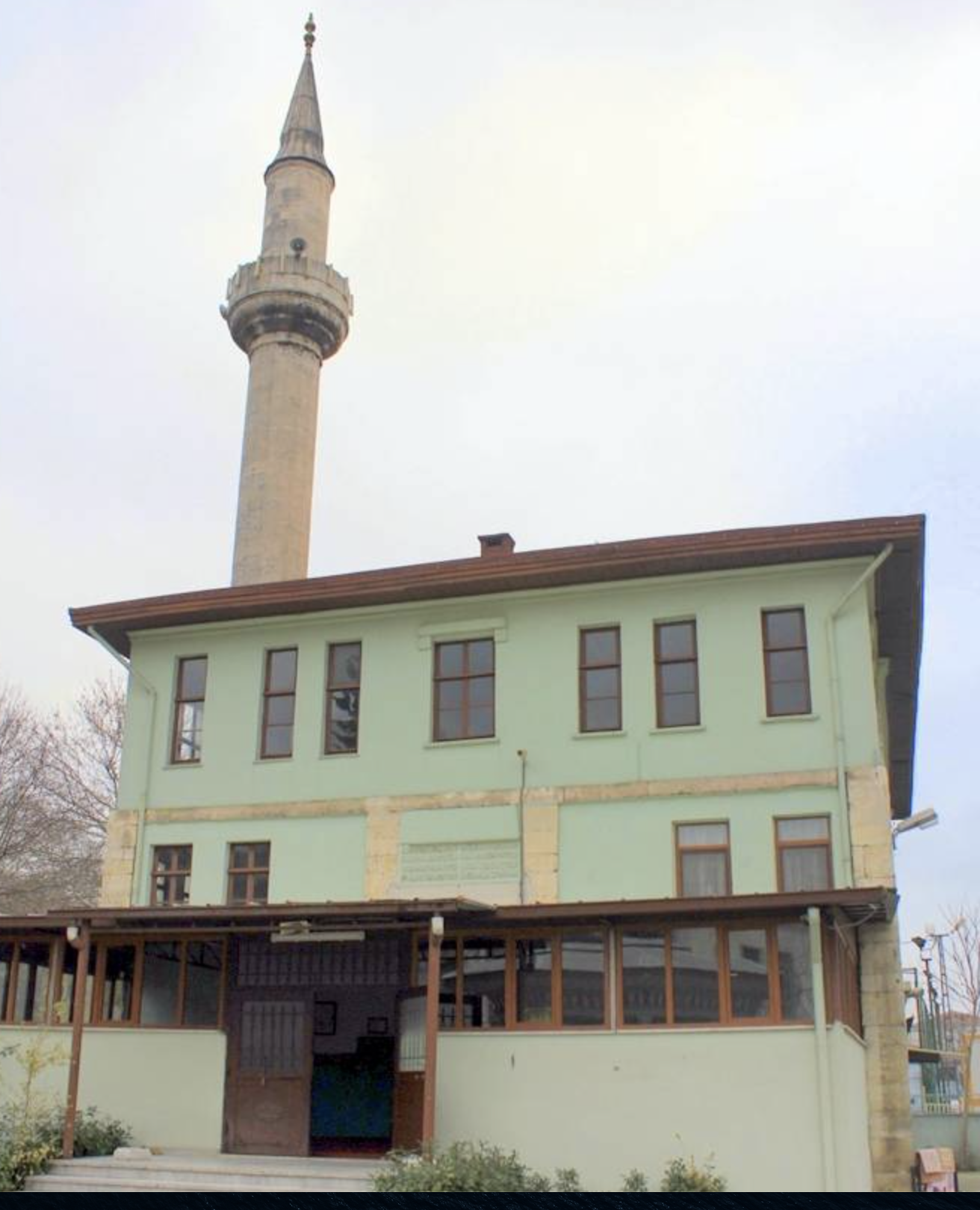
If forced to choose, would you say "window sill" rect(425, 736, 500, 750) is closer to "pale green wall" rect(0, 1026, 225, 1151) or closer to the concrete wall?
the concrete wall

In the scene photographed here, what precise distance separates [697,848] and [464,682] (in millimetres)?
4824

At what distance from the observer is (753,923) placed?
18391mm

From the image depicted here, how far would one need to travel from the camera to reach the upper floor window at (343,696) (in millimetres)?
23906

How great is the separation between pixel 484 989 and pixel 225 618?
8.73 m

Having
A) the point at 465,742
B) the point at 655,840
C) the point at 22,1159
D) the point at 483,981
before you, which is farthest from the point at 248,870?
the point at 655,840

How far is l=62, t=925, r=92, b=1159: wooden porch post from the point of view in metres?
19.0

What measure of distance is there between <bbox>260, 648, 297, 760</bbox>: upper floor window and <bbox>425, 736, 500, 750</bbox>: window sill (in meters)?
2.68

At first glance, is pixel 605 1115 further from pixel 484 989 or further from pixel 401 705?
pixel 401 705

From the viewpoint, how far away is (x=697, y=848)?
21125mm

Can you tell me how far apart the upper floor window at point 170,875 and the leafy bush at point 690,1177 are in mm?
9936

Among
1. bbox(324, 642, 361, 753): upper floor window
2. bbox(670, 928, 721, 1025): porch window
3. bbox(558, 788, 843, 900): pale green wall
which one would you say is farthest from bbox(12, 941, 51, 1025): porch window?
bbox(670, 928, 721, 1025): porch window

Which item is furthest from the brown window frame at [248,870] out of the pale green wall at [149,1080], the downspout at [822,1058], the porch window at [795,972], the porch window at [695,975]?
the downspout at [822,1058]

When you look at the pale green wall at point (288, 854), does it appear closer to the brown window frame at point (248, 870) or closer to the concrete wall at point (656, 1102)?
the brown window frame at point (248, 870)
